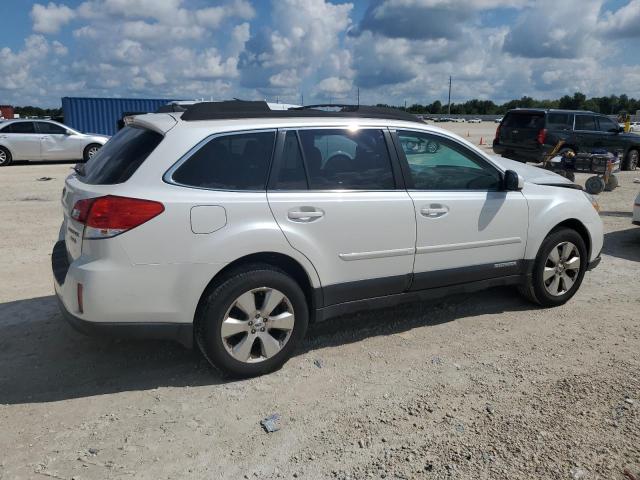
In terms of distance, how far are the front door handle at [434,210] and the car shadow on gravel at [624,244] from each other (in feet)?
12.9

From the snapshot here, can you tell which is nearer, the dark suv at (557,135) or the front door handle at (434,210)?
the front door handle at (434,210)

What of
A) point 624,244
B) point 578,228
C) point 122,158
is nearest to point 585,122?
point 624,244

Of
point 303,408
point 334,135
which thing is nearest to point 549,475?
point 303,408

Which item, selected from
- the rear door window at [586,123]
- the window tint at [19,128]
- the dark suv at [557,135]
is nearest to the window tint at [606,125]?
the dark suv at [557,135]

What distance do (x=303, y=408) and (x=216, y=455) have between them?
65cm

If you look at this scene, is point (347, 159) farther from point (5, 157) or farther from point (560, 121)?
point (5, 157)

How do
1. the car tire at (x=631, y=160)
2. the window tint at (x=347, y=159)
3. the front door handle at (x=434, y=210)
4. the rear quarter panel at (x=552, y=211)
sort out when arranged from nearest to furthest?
1. the window tint at (x=347, y=159)
2. the front door handle at (x=434, y=210)
3. the rear quarter panel at (x=552, y=211)
4. the car tire at (x=631, y=160)

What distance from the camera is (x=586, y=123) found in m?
16.7

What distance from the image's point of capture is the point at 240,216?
3465mm

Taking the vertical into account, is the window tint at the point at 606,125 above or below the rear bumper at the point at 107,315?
above

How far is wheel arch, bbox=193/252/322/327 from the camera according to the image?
3490mm

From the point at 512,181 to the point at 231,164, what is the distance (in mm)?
2369

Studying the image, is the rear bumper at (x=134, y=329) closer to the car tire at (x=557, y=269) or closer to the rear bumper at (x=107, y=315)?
the rear bumper at (x=107, y=315)

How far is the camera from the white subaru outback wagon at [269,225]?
3281mm
